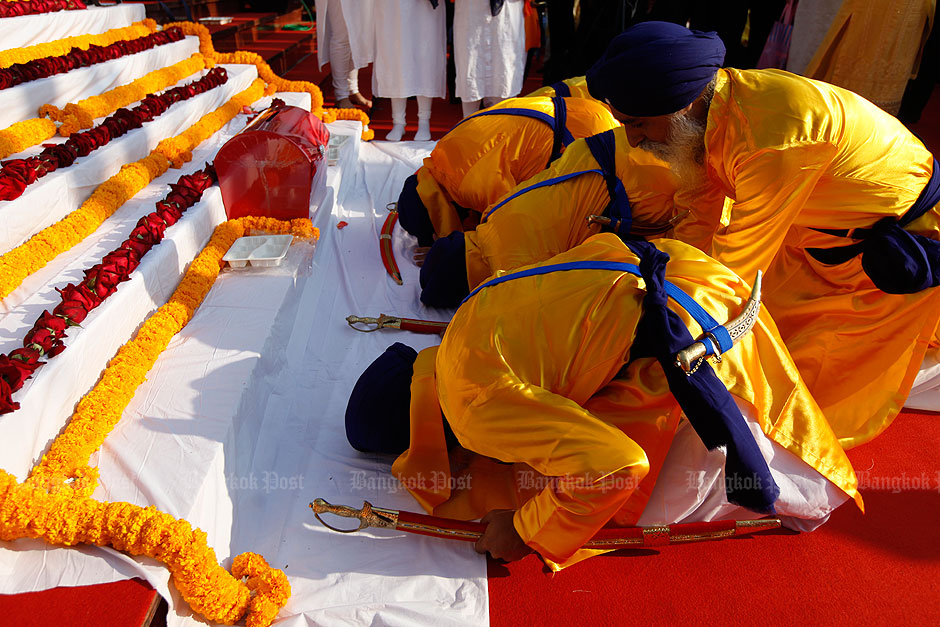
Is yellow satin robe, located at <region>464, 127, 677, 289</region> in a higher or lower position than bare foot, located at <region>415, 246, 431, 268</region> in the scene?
higher

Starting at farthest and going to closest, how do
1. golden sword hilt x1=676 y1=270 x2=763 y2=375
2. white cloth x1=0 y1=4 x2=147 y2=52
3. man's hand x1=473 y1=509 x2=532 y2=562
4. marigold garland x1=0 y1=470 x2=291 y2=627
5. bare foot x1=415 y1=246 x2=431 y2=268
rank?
white cloth x1=0 y1=4 x2=147 y2=52
bare foot x1=415 y1=246 x2=431 y2=268
man's hand x1=473 y1=509 x2=532 y2=562
marigold garland x1=0 y1=470 x2=291 y2=627
golden sword hilt x1=676 y1=270 x2=763 y2=375

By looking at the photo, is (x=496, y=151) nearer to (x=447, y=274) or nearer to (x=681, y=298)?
(x=447, y=274)

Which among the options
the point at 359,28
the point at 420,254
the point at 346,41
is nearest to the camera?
the point at 420,254

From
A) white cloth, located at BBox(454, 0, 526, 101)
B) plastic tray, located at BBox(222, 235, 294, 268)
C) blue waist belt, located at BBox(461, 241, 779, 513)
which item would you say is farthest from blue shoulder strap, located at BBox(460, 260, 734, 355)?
white cloth, located at BBox(454, 0, 526, 101)

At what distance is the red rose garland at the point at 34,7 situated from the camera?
384 cm

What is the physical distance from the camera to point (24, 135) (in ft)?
9.75

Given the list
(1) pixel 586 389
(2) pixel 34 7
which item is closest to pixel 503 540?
(1) pixel 586 389

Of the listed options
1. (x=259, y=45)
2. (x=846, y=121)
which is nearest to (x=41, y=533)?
(x=846, y=121)

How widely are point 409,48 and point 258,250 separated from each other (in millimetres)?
2883

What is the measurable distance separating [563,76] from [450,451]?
5.23 m

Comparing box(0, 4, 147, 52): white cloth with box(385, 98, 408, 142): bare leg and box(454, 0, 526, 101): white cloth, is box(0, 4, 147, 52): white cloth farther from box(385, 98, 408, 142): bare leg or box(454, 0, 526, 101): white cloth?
box(454, 0, 526, 101): white cloth

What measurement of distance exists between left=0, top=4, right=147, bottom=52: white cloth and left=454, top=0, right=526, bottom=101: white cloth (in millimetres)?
2603

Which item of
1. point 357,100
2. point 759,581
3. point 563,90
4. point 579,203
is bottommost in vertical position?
point 759,581

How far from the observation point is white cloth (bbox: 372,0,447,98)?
505cm
